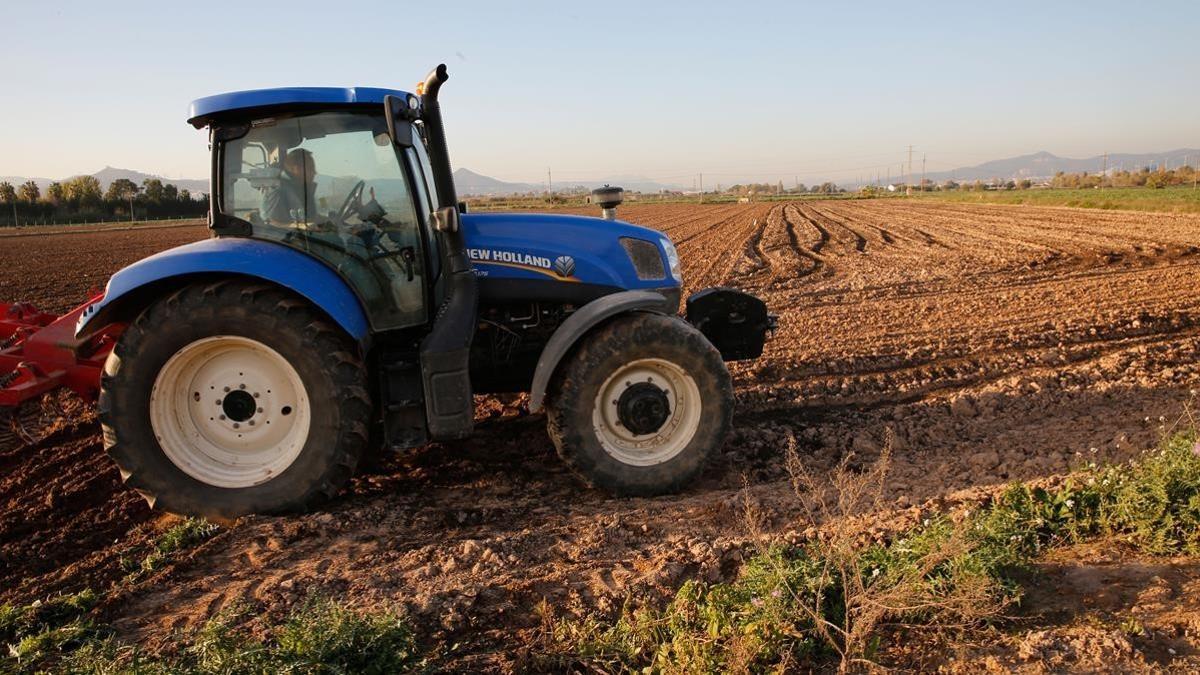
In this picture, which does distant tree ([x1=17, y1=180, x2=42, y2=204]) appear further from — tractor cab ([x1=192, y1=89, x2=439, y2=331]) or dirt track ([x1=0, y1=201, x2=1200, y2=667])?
tractor cab ([x1=192, y1=89, x2=439, y2=331])

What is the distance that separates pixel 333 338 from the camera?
4.01 metres

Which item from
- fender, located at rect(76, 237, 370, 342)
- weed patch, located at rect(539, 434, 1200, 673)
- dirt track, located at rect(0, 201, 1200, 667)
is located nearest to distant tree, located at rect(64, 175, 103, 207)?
dirt track, located at rect(0, 201, 1200, 667)

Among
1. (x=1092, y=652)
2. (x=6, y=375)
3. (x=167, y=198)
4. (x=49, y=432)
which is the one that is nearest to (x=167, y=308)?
(x=6, y=375)

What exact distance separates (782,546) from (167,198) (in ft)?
235

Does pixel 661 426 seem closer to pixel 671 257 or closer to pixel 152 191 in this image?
pixel 671 257

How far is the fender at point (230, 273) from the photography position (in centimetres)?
386

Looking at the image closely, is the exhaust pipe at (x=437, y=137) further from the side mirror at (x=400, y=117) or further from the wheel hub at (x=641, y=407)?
the wheel hub at (x=641, y=407)

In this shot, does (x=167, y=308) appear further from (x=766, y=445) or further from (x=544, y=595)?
(x=766, y=445)

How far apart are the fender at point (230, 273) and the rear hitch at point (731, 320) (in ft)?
7.33

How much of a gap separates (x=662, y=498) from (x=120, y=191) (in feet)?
232

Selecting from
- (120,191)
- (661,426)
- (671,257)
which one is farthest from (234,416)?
(120,191)

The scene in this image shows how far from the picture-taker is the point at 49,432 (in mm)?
5746

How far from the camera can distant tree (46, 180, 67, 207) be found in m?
59.7

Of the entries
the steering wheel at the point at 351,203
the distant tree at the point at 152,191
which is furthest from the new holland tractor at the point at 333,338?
the distant tree at the point at 152,191
